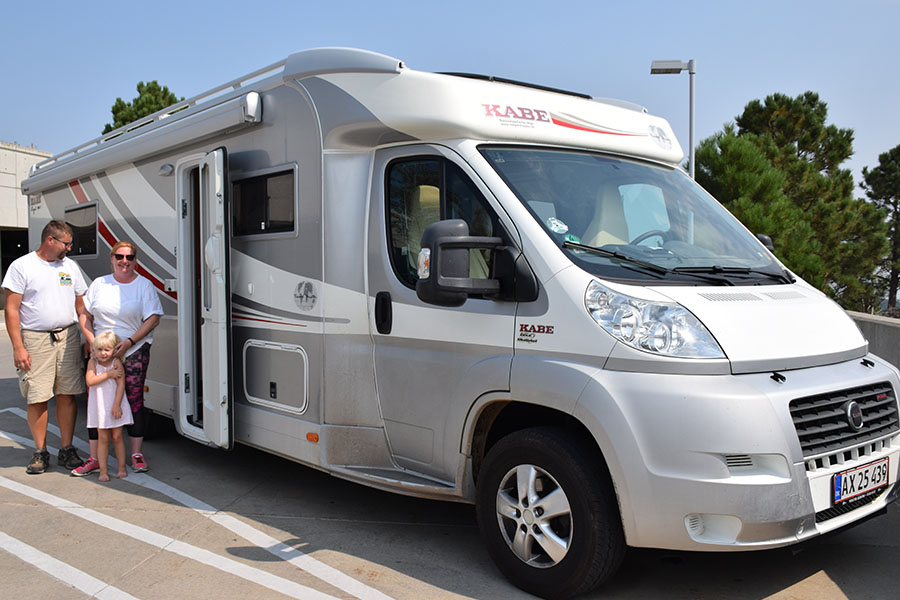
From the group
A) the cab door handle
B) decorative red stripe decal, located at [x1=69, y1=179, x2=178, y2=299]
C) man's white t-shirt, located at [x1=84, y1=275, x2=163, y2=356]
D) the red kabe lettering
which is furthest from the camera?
decorative red stripe decal, located at [x1=69, y1=179, x2=178, y2=299]

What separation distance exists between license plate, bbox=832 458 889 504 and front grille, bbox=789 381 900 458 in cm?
12

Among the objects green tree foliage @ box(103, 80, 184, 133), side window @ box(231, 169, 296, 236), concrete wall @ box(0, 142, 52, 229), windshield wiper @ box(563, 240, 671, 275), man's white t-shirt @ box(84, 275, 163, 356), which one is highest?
green tree foliage @ box(103, 80, 184, 133)

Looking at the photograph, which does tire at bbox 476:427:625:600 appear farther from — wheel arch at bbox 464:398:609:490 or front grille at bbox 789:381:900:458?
front grille at bbox 789:381:900:458

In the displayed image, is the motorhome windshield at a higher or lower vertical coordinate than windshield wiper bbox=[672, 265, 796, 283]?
higher

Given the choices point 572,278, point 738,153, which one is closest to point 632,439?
point 572,278

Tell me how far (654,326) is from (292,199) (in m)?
2.59

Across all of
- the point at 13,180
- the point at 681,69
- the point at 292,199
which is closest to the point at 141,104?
the point at 13,180

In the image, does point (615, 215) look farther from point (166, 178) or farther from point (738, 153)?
point (738, 153)

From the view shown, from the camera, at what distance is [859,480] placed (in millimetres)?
3621

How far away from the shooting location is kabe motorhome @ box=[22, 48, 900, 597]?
3412mm

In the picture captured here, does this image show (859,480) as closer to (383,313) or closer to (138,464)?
(383,313)

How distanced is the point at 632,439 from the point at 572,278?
788 millimetres

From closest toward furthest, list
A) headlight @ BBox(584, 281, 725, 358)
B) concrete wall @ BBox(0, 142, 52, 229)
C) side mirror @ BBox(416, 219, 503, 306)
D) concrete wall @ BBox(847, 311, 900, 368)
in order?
headlight @ BBox(584, 281, 725, 358), side mirror @ BBox(416, 219, 503, 306), concrete wall @ BBox(847, 311, 900, 368), concrete wall @ BBox(0, 142, 52, 229)

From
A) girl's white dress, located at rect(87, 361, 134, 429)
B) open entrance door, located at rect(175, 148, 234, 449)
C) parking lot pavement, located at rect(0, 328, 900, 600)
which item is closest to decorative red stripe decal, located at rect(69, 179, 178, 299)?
open entrance door, located at rect(175, 148, 234, 449)
